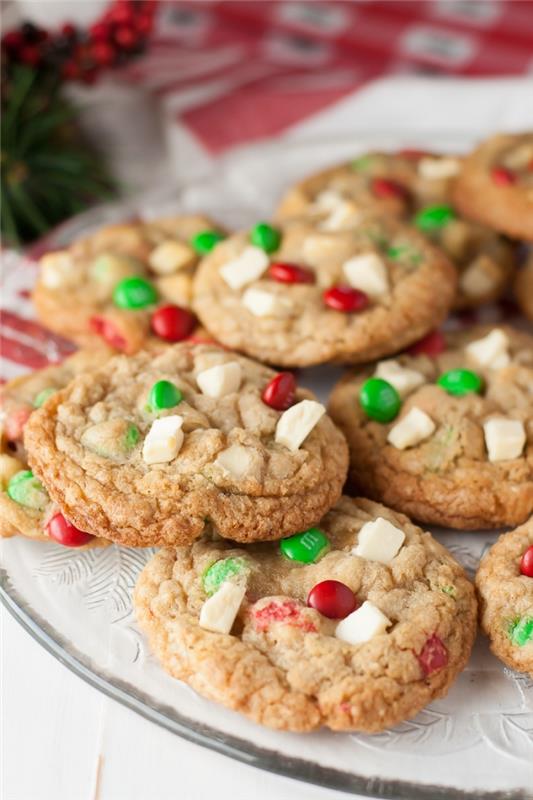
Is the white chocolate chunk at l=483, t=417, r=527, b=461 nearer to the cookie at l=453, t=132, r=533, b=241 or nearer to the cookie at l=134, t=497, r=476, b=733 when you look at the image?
the cookie at l=134, t=497, r=476, b=733

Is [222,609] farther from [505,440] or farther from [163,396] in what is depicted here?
[505,440]

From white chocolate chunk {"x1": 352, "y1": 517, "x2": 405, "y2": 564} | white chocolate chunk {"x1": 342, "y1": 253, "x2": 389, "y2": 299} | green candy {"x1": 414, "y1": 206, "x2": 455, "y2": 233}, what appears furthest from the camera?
green candy {"x1": 414, "y1": 206, "x2": 455, "y2": 233}

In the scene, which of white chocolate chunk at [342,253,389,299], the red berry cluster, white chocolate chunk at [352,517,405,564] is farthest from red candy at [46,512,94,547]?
the red berry cluster

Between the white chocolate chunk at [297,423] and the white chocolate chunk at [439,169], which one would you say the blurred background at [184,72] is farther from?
the white chocolate chunk at [297,423]

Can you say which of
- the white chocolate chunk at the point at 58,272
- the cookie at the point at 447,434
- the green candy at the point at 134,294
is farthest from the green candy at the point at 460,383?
the white chocolate chunk at the point at 58,272

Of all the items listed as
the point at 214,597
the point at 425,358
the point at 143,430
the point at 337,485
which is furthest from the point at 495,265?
the point at 214,597

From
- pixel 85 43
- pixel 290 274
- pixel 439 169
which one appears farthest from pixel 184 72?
pixel 290 274
